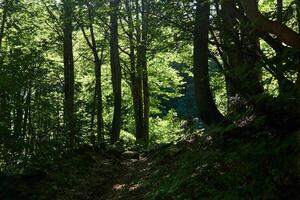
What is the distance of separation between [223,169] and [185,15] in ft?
16.3

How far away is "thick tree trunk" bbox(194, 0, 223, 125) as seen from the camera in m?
9.23

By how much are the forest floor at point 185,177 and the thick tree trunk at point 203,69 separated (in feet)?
2.69

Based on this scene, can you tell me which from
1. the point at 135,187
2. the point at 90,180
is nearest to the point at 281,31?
the point at 135,187

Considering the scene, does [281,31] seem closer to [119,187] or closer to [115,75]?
[119,187]

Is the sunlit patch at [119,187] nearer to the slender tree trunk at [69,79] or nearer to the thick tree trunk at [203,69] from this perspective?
the thick tree trunk at [203,69]

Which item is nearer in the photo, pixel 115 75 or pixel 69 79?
pixel 69 79

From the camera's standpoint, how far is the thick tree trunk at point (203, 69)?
9227 mm

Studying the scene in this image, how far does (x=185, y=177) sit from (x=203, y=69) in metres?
3.31

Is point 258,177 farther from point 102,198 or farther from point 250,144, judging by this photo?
point 102,198

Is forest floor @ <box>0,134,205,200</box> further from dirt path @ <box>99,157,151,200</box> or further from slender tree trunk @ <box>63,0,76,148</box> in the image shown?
slender tree trunk @ <box>63,0,76,148</box>

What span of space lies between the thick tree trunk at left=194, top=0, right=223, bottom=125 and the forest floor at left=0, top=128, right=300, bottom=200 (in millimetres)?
821

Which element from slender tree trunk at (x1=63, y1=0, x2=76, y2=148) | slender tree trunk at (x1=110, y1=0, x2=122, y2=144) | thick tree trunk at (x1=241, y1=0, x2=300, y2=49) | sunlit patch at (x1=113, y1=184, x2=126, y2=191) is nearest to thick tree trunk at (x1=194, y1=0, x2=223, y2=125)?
sunlit patch at (x1=113, y1=184, x2=126, y2=191)

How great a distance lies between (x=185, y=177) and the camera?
22.8ft

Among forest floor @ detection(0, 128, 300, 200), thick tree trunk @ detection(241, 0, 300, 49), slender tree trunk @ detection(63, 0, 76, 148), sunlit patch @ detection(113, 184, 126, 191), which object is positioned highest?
slender tree trunk @ detection(63, 0, 76, 148)
